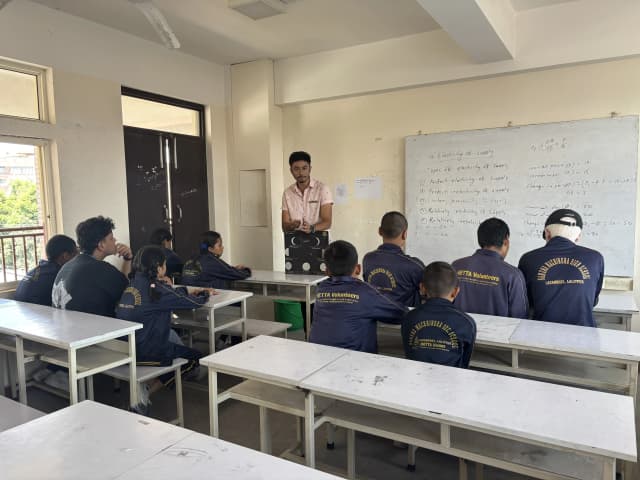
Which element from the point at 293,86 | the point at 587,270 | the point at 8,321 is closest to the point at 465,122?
the point at 293,86

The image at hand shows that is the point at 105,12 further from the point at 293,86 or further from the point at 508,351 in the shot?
the point at 508,351

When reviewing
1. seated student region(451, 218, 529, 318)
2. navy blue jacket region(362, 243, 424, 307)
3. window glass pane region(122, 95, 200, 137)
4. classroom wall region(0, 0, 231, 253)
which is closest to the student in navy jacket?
seated student region(451, 218, 529, 318)

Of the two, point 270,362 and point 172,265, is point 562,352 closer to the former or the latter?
point 270,362

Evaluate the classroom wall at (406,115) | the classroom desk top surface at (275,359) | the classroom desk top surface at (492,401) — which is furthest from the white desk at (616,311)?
the classroom desk top surface at (275,359)

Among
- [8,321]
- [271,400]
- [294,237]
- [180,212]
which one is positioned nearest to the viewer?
[271,400]

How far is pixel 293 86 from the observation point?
17.1 feet

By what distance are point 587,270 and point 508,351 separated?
590mm

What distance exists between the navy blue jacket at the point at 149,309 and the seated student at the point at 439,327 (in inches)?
55.4

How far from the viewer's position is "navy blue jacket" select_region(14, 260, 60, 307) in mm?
3279

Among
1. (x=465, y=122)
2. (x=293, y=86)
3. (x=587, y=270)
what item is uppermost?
(x=293, y=86)

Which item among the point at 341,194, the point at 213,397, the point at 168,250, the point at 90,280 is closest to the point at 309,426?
the point at 213,397

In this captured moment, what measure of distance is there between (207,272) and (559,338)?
8.47 feet

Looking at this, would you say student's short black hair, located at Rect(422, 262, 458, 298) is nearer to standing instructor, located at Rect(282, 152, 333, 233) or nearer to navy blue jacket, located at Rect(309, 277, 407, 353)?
navy blue jacket, located at Rect(309, 277, 407, 353)

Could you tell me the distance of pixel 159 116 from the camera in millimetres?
4879
